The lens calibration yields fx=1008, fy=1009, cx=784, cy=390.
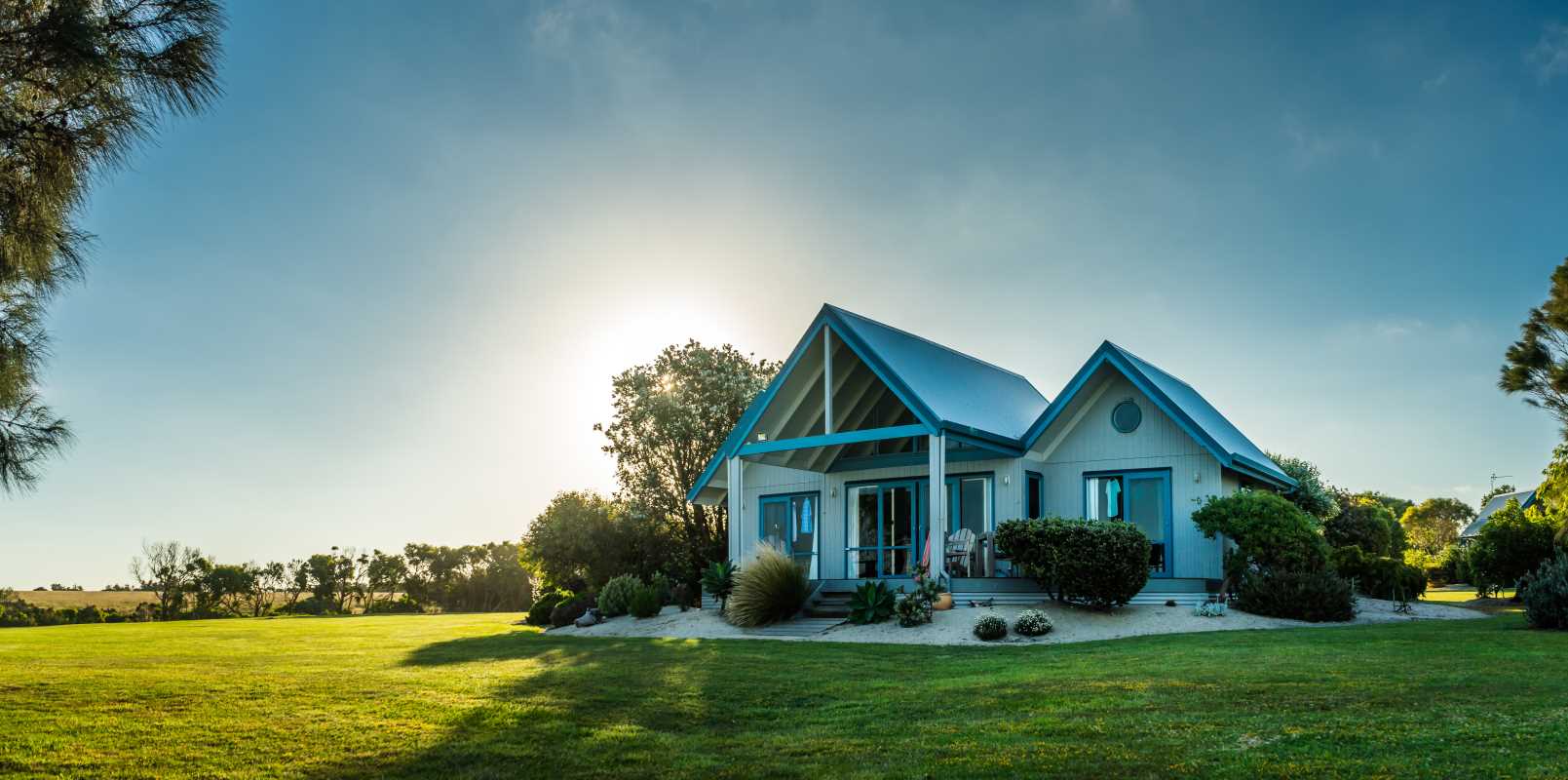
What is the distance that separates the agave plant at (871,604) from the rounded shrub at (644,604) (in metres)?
5.24

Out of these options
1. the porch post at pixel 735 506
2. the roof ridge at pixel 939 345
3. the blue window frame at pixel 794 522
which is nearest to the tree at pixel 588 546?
the blue window frame at pixel 794 522

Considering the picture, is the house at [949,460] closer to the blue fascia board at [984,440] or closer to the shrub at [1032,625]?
the blue fascia board at [984,440]

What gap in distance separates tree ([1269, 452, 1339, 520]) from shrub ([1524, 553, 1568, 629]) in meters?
9.60

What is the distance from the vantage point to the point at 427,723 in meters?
7.75

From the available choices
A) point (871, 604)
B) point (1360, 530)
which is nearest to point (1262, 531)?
point (871, 604)

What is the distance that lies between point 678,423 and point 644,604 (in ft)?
32.4

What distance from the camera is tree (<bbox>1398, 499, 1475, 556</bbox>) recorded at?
64.6 metres

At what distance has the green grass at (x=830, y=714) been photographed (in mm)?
6117

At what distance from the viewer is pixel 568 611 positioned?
923 inches

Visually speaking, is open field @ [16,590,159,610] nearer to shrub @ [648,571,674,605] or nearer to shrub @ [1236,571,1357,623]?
shrub @ [648,571,674,605]

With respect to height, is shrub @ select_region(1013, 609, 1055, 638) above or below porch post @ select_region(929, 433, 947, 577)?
below

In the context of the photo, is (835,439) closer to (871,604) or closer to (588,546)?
(871,604)

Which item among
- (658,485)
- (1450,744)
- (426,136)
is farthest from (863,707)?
(658,485)

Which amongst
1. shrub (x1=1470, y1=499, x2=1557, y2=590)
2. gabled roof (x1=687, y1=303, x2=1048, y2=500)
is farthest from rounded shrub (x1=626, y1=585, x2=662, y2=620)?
shrub (x1=1470, y1=499, x2=1557, y2=590)
